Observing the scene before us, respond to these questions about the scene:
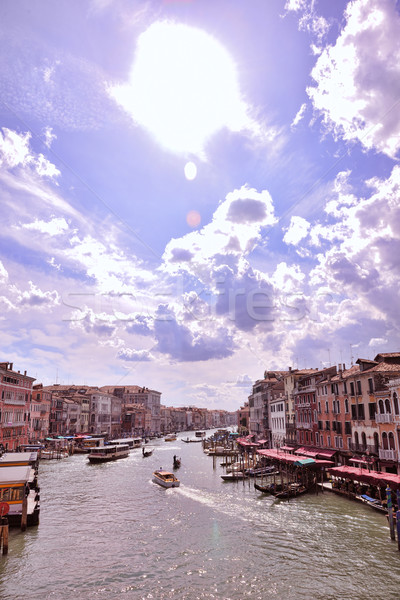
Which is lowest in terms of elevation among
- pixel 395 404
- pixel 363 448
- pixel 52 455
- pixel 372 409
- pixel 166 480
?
pixel 166 480

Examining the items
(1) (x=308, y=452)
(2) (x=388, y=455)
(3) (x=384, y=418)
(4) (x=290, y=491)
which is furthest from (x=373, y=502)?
(1) (x=308, y=452)

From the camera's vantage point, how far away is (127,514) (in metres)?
33.8

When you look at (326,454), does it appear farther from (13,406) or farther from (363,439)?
(13,406)

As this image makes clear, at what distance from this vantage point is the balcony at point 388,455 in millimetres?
35219

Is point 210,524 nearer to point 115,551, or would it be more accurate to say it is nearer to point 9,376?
point 115,551

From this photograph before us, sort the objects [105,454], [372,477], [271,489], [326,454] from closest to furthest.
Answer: [372,477] < [271,489] < [326,454] < [105,454]

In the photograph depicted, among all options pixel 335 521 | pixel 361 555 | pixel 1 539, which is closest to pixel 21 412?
pixel 1 539

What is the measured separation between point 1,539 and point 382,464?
30.5m

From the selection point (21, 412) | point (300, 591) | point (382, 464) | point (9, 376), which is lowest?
point (300, 591)

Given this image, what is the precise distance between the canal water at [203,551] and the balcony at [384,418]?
300 inches

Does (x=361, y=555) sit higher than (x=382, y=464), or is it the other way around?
(x=382, y=464)

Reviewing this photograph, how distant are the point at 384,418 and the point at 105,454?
5241 cm

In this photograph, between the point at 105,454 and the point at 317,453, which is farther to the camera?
the point at 105,454

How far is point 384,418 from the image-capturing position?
36.9 metres
